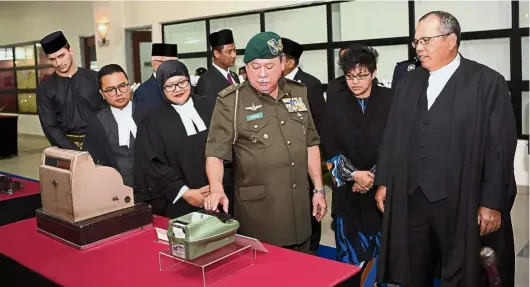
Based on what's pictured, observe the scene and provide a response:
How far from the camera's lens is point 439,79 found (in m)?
2.28

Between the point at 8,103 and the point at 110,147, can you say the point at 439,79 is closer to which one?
the point at 110,147

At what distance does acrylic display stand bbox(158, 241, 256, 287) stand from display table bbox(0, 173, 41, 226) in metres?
1.54

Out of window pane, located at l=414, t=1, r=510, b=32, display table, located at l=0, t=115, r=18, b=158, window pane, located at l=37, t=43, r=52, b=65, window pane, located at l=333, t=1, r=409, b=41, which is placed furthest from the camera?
window pane, located at l=37, t=43, r=52, b=65

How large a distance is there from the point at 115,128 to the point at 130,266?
4.10 feet

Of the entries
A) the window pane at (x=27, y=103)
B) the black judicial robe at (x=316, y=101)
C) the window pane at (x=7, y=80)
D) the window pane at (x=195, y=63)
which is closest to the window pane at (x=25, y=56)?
the window pane at (x=7, y=80)

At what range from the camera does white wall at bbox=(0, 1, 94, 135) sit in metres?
11.7

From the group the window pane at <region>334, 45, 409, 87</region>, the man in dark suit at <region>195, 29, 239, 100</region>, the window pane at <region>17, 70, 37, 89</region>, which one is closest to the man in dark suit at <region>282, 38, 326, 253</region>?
the man in dark suit at <region>195, 29, 239, 100</region>

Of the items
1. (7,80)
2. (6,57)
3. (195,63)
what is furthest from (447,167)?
(6,57)

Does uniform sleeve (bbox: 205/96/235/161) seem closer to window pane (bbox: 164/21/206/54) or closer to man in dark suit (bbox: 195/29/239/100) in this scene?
man in dark suit (bbox: 195/29/239/100)

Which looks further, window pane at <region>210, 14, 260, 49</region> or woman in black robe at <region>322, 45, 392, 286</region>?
window pane at <region>210, 14, 260, 49</region>

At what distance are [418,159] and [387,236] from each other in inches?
15.3

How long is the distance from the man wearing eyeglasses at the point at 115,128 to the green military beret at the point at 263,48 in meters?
0.90

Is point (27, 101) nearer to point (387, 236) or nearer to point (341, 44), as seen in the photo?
point (341, 44)

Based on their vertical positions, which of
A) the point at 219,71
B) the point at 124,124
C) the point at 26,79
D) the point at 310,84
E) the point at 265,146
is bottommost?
the point at 265,146
